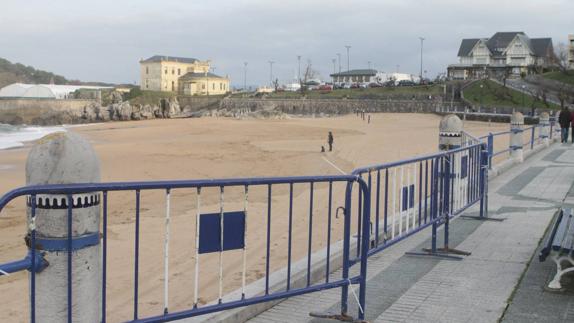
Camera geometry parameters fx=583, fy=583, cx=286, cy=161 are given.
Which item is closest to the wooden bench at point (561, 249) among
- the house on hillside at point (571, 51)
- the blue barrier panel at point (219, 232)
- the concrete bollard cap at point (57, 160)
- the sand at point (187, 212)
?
the blue barrier panel at point (219, 232)

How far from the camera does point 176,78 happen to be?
128 meters

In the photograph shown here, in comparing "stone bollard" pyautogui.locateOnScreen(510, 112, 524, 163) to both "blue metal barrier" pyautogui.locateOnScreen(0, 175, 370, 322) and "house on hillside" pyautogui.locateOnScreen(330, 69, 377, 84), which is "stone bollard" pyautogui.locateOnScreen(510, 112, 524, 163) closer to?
"blue metal barrier" pyautogui.locateOnScreen(0, 175, 370, 322)

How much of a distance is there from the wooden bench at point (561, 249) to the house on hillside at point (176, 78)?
118m

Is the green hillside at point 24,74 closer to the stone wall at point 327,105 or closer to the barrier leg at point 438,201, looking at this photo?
the stone wall at point 327,105

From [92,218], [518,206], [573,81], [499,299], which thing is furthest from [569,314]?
[573,81]

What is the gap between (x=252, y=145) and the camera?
3778 cm

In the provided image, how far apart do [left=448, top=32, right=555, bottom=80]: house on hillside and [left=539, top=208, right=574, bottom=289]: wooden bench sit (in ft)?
322

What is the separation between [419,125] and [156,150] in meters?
33.9

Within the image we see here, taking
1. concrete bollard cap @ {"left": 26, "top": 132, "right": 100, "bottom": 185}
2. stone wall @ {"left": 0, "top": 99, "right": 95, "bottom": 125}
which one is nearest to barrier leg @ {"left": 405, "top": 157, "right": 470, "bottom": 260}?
concrete bollard cap @ {"left": 26, "top": 132, "right": 100, "bottom": 185}

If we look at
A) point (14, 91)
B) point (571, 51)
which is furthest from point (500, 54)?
point (14, 91)

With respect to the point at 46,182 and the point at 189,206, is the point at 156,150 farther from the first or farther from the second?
the point at 46,182

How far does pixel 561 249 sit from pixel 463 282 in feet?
3.68

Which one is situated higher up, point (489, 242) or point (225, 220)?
point (225, 220)

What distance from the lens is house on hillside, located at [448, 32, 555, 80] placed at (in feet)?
335
